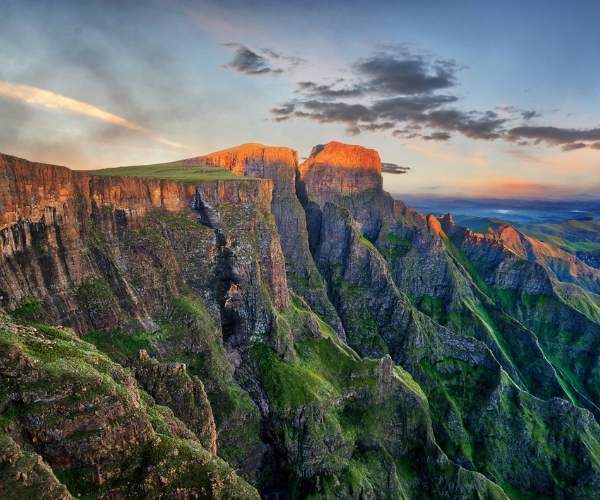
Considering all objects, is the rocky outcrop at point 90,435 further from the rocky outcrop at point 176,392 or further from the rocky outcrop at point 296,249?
the rocky outcrop at point 296,249

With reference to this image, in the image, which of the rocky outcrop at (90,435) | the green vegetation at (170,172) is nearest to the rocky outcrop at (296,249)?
the green vegetation at (170,172)

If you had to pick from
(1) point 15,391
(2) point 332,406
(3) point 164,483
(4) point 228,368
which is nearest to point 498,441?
(2) point 332,406

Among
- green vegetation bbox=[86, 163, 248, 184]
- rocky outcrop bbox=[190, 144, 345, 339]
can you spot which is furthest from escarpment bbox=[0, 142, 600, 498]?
green vegetation bbox=[86, 163, 248, 184]

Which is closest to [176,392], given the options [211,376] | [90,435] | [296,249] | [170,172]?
[90,435]

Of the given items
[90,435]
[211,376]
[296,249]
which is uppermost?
[90,435]

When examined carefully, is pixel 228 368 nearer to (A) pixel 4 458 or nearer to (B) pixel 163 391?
(B) pixel 163 391

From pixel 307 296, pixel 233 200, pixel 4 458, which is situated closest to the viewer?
pixel 4 458

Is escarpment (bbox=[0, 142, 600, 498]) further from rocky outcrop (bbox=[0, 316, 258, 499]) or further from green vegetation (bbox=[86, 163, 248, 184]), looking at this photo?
green vegetation (bbox=[86, 163, 248, 184])

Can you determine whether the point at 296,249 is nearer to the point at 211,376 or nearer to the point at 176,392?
the point at 211,376
